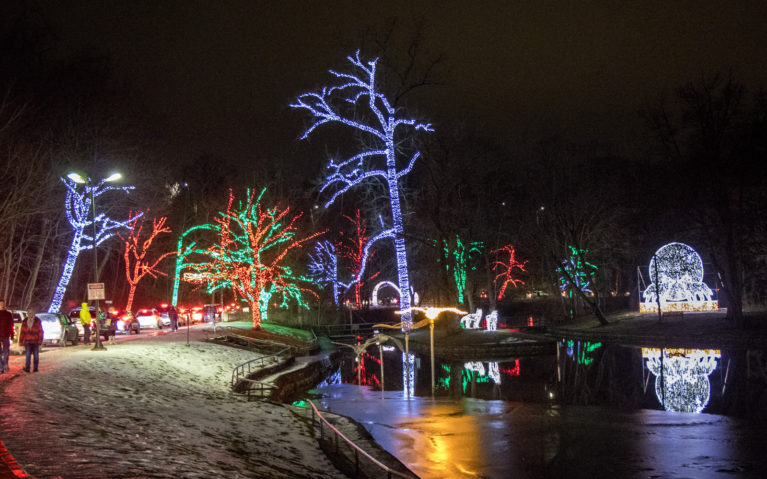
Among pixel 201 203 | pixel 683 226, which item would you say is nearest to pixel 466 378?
pixel 683 226

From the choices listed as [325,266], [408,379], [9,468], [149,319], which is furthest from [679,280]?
[9,468]

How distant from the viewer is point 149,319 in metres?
51.6

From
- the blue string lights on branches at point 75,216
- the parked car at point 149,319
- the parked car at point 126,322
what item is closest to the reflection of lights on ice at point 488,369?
the blue string lights on branches at point 75,216

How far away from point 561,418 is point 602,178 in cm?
4019

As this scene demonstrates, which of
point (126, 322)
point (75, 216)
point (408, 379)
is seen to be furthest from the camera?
point (126, 322)

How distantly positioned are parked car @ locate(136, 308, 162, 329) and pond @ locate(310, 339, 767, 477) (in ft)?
77.4

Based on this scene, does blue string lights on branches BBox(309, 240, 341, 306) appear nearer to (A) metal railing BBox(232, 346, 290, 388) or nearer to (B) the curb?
(A) metal railing BBox(232, 346, 290, 388)

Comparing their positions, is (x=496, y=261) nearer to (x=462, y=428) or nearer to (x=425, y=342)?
(x=425, y=342)

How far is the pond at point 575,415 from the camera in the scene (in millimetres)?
13461

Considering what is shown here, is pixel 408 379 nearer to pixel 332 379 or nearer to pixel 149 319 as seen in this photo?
pixel 332 379

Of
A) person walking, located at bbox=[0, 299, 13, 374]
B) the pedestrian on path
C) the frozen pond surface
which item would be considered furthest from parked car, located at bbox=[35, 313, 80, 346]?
the frozen pond surface

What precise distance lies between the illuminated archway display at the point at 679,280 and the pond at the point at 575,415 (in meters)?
11.9

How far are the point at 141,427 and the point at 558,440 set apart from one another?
935 cm

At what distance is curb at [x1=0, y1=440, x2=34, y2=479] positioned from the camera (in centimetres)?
779
